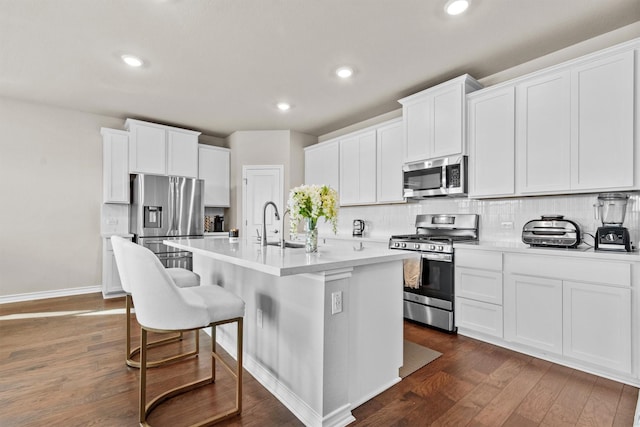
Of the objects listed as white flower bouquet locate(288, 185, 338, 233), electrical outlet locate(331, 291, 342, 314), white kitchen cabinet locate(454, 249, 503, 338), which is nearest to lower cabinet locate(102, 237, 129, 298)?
white flower bouquet locate(288, 185, 338, 233)

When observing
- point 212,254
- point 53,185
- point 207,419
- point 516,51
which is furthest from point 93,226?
point 516,51

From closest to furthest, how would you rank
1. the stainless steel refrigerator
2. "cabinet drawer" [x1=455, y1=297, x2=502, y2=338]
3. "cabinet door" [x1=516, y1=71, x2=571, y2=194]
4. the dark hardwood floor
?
1. the dark hardwood floor
2. "cabinet door" [x1=516, y1=71, x2=571, y2=194]
3. "cabinet drawer" [x1=455, y1=297, x2=502, y2=338]
4. the stainless steel refrigerator

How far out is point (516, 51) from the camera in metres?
2.95

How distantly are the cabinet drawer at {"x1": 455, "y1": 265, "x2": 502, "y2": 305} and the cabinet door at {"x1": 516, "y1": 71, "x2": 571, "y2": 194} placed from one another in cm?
86

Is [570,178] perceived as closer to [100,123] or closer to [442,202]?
[442,202]

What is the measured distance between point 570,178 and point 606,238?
0.54 meters

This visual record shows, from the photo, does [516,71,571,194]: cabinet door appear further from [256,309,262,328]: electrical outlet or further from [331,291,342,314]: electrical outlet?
[256,309,262,328]: electrical outlet

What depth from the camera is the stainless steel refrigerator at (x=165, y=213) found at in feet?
14.7

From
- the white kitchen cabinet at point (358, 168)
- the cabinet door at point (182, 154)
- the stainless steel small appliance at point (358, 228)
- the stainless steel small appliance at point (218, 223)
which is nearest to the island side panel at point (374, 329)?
the white kitchen cabinet at point (358, 168)

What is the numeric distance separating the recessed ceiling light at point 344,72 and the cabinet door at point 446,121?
971 millimetres

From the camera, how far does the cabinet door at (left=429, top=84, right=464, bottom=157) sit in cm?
329

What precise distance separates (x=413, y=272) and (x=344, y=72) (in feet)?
7.44

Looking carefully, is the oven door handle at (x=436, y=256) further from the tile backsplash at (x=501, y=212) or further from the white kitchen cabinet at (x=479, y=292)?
the tile backsplash at (x=501, y=212)

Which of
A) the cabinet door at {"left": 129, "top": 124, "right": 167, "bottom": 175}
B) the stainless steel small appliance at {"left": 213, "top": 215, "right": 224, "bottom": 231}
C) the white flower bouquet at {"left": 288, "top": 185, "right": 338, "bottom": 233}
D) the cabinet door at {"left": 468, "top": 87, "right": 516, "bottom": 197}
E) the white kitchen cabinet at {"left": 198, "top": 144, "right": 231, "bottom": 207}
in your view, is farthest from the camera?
the stainless steel small appliance at {"left": 213, "top": 215, "right": 224, "bottom": 231}
